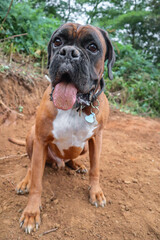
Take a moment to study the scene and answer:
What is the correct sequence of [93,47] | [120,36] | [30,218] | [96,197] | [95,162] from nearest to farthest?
[30,218]
[93,47]
[96,197]
[95,162]
[120,36]

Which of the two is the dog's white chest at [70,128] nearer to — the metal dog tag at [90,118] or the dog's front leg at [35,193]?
the metal dog tag at [90,118]

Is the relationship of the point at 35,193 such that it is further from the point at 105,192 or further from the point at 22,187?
the point at 105,192

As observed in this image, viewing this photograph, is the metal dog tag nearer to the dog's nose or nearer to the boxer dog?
the boxer dog

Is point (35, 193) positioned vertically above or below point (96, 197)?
above

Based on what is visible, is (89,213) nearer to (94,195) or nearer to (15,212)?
(94,195)

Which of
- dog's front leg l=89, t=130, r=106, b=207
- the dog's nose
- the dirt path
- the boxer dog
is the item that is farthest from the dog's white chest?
the dirt path

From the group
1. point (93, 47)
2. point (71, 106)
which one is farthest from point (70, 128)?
point (93, 47)

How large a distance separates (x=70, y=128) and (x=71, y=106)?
36cm

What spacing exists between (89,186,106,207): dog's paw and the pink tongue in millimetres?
1138

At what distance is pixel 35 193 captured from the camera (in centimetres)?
202

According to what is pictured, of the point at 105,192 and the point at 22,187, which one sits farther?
the point at 105,192

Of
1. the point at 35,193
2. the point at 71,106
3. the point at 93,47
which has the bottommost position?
the point at 35,193

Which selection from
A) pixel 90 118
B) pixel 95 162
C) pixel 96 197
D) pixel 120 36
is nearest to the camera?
pixel 90 118

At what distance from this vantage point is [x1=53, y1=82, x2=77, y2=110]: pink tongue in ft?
5.89
